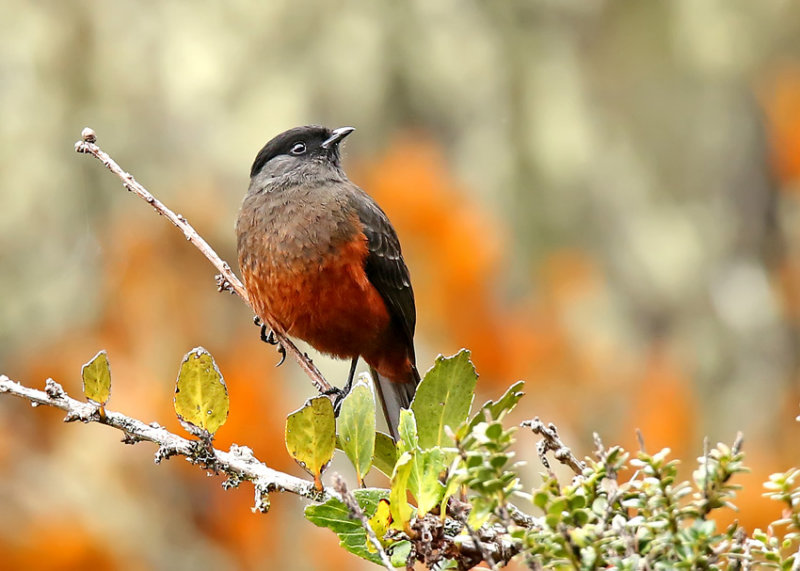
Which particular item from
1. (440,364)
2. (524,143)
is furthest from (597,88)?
(440,364)

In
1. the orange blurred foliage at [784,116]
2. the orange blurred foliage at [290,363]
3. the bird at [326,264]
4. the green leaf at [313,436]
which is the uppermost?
the orange blurred foliage at [784,116]

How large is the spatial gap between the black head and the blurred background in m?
2.12

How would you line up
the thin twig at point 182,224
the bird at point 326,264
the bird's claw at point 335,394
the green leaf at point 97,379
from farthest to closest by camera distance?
the bird at point 326,264, the thin twig at point 182,224, the bird's claw at point 335,394, the green leaf at point 97,379

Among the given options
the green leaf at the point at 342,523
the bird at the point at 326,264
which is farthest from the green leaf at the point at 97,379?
the bird at the point at 326,264

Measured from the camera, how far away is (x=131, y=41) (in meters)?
7.80

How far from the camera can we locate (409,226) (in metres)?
7.99

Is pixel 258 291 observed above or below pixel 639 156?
below

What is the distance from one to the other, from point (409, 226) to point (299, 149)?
3523 millimetres

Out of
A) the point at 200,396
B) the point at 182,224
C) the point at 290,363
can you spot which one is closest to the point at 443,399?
the point at 200,396

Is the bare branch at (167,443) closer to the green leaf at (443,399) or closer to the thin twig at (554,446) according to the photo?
the green leaf at (443,399)

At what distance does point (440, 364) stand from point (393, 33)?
6.91 meters

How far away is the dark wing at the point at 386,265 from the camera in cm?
414

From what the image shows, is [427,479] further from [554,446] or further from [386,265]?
[386,265]

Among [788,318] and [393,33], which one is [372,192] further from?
[788,318]
